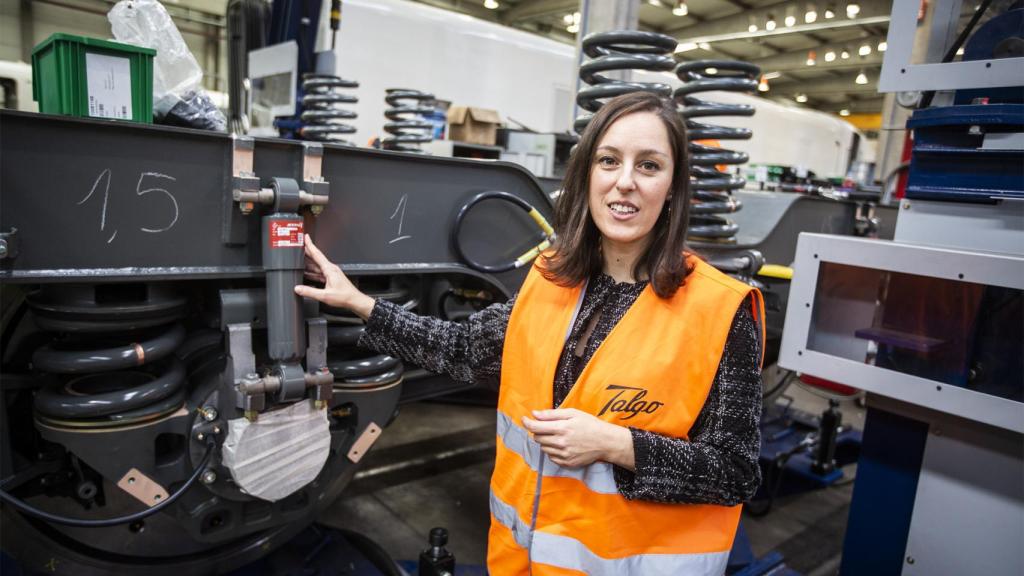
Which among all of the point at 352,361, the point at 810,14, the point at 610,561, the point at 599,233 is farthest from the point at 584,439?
the point at 810,14

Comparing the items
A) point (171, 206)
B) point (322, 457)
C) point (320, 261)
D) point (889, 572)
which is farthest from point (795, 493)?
point (171, 206)

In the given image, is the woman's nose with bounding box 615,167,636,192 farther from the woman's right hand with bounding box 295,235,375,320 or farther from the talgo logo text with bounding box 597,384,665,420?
the woman's right hand with bounding box 295,235,375,320

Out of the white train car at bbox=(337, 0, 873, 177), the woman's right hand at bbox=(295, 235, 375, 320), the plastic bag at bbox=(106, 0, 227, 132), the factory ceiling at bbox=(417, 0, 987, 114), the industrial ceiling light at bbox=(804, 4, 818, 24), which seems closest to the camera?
the woman's right hand at bbox=(295, 235, 375, 320)

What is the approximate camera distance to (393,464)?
3441 millimetres

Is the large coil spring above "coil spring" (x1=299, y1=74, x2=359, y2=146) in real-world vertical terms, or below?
below

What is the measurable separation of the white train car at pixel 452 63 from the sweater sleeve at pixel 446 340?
3.37 metres

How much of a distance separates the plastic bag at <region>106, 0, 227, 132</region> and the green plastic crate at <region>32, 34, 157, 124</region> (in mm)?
128

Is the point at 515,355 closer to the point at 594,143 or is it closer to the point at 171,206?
the point at 594,143

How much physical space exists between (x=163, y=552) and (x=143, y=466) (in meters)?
0.38

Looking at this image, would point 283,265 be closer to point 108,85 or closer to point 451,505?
point 108,85

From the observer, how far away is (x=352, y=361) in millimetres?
1772

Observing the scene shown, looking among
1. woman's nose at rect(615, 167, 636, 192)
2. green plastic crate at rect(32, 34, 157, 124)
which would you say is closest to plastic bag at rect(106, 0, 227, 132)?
green plastic crate at rect(32, 34, 157, 124)

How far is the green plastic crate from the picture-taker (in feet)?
4.42

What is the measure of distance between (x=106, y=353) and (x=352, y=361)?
59 centimetres
